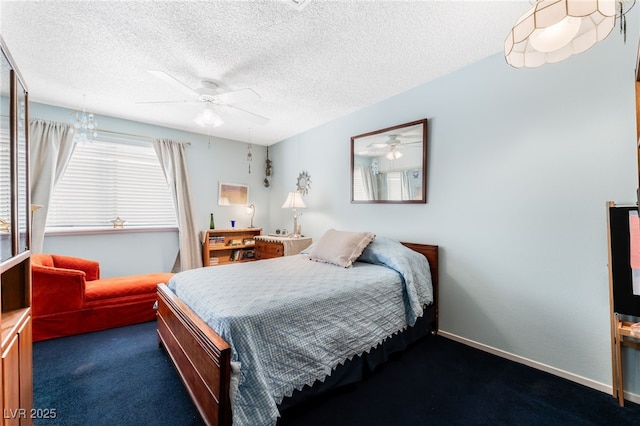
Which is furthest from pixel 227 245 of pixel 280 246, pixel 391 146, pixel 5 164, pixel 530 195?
pixel 530 195

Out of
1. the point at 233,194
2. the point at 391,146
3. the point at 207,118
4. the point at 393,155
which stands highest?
the point at 207,118

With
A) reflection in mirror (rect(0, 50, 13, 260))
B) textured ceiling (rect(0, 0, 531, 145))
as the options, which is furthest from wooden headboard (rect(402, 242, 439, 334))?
reflection in mirror (rect(0, 50, 13, 260))

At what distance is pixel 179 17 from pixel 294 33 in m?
0.78

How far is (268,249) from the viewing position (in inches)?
163

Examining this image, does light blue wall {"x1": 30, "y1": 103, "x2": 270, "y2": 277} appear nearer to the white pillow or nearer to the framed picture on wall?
the framed picture on wall

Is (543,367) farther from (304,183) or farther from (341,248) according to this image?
(304,183)

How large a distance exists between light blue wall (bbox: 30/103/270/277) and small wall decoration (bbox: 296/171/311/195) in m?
1.08

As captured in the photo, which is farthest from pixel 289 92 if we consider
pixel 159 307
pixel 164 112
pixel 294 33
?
pixel 159 307

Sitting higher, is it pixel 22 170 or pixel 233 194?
pixel 233 194

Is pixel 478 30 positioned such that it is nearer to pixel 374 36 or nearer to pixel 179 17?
pixel 374 36

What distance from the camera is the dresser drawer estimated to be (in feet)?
→ 12.8

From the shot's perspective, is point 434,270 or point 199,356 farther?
point 434,270

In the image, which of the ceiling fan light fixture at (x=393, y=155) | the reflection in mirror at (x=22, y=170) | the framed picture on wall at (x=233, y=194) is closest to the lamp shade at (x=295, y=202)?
the framed picture on wall at (x=233, y=194)

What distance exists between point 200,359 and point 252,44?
7.28 feet
